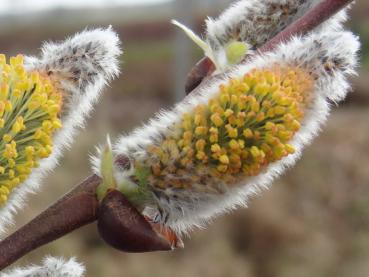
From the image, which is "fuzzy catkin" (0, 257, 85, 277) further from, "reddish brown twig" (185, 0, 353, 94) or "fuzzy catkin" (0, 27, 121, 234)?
"reddish brown twig" (185, 0, 353, 94)

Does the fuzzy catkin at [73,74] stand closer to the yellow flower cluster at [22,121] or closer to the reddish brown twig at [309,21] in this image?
the yellow flower cluster at [22,121]

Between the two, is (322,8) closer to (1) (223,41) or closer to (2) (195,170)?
(1) (223,41)

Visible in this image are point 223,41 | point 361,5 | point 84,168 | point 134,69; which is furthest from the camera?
point 361,5

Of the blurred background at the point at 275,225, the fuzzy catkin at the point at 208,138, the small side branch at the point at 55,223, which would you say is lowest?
the blurred background at the point at 275,225

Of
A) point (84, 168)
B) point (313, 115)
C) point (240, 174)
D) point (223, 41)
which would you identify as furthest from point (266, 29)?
point (84, 168)

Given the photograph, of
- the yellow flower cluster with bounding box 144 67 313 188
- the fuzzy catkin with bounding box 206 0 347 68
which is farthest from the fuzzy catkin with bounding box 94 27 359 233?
the fuzzy catkin with bounding box 206 0 347 68

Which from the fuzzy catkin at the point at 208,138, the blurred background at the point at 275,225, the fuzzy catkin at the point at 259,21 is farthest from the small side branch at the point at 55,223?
the blurred background at the point at 275,225
